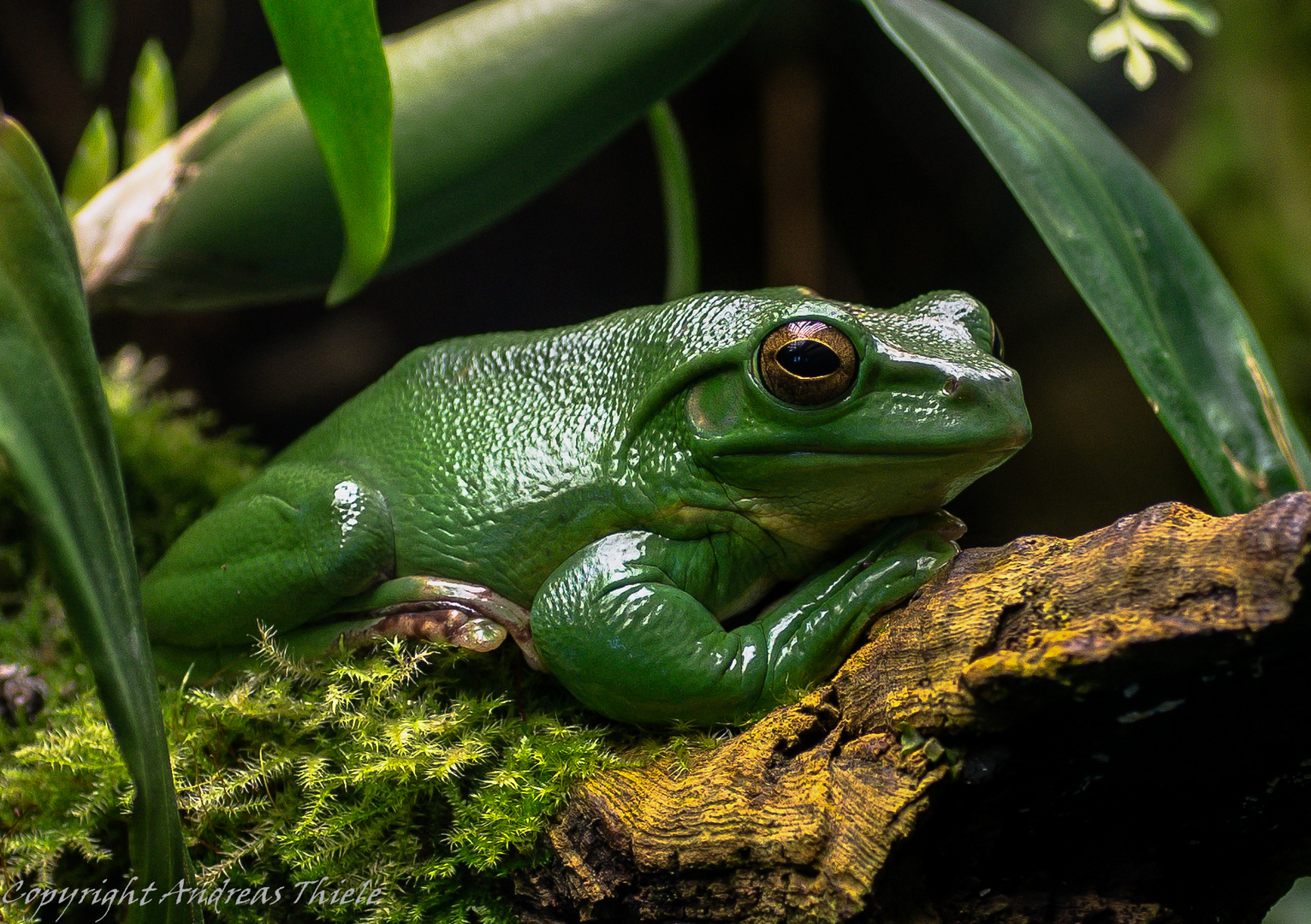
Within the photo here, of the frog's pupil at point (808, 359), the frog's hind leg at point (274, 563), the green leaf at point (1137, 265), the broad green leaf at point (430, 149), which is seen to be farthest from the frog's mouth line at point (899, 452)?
the broad green leaf at point (430, 149)

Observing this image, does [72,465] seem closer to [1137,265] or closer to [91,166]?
[1137,265]

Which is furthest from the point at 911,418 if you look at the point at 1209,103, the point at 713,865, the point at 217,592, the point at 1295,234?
the point at 1209,103

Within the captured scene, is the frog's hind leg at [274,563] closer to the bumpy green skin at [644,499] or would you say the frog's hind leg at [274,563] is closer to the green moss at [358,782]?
the bumpy green skin at [644,499]

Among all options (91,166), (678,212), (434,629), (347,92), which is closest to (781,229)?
(678,212)

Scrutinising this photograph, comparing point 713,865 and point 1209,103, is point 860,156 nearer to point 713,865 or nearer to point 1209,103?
point 1209,103

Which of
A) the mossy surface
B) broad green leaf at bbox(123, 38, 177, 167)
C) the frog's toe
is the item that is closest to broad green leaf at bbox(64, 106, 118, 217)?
broad green leaf at bbox(123, 38, 177, 167)

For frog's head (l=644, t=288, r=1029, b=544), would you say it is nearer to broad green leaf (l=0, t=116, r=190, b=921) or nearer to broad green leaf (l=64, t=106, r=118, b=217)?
broad green leaf (l=0, t=116, r=190, b=921)
